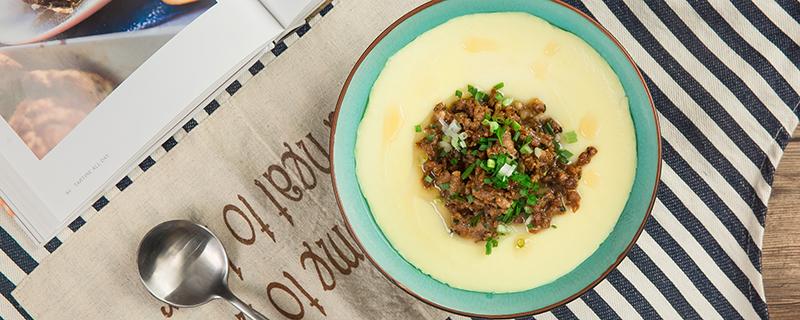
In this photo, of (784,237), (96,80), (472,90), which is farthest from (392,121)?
(784,237)

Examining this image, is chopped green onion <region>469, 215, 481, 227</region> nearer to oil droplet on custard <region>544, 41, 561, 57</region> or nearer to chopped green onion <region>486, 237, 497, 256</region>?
chopped green onion <region>486, 237, 497, 256</region>

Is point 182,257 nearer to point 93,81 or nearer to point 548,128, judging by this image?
point 93,81

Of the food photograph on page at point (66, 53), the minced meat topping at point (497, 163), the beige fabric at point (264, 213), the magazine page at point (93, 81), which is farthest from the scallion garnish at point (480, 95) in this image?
the food photograph on page at point (66, 53)

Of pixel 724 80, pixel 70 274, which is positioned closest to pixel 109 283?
pixel 70 274

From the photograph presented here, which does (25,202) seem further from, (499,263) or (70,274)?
(499,263)

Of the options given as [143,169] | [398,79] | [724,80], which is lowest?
[724,80]

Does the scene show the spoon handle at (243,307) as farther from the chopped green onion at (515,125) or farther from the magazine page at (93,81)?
the chopped green onion at (515,125)
